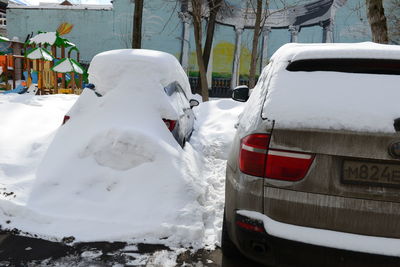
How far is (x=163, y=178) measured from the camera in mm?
4035

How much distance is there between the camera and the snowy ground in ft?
10.7

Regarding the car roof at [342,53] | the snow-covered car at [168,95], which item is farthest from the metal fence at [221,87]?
the car roof at [342,53]

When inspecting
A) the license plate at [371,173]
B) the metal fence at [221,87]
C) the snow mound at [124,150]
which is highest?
the license plate at [371,173]

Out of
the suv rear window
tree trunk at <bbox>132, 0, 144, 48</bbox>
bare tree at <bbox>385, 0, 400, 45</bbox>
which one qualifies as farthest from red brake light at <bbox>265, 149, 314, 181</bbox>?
bare tree at <bbox>385, 0, 400, 45</bbox>

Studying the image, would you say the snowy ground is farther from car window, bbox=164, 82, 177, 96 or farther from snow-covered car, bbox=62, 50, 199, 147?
car window, bbox=164, 82, 177, 96

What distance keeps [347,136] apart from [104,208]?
8.69ft

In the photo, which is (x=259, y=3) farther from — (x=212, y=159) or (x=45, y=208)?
(x=45, y=208)

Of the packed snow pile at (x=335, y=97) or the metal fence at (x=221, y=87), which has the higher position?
the packed snow pile at (x=335, y=97)

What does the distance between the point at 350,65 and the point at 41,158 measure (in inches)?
172

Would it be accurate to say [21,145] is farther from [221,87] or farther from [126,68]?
[221,87]

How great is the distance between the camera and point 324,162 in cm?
202

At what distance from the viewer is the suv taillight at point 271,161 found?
205 cm

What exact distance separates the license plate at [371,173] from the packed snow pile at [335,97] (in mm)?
208

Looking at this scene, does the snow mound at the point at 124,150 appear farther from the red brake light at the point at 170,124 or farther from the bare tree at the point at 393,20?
the bare tree at the point at 393,20
